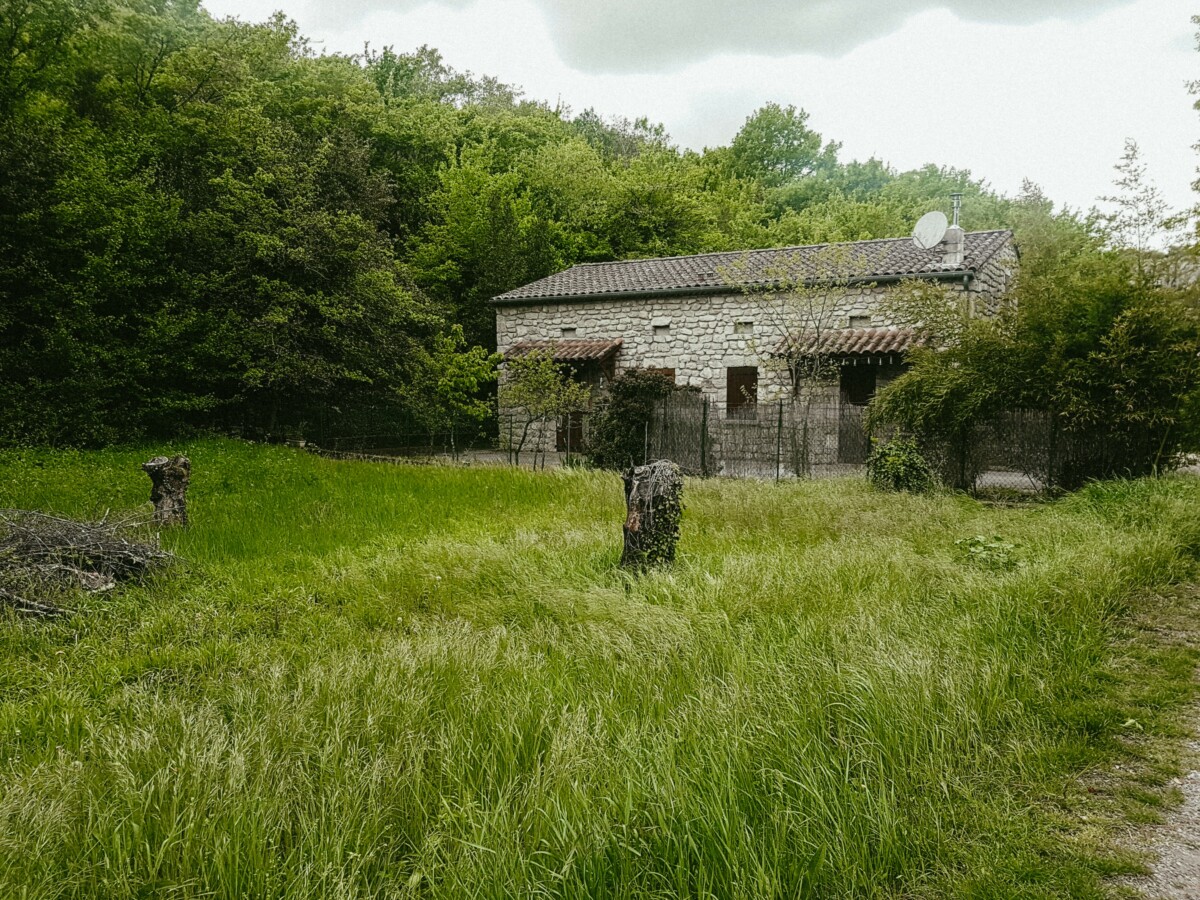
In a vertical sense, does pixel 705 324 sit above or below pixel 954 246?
→ below

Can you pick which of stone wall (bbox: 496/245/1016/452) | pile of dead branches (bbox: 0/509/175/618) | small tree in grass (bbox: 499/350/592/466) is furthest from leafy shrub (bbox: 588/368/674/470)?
pile of dead branches (bbox: 0/509/175/618)

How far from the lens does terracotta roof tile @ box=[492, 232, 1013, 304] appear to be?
16.2 m

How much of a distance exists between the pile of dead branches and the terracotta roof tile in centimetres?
1400

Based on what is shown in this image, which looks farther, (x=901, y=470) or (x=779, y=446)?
(x=779, y=446)

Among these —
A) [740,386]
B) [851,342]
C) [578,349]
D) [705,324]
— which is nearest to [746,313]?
[705,324]

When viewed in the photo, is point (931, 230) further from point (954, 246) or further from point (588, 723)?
point (588, 723)

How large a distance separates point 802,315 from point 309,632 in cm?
1394

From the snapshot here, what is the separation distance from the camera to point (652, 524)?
559 cm

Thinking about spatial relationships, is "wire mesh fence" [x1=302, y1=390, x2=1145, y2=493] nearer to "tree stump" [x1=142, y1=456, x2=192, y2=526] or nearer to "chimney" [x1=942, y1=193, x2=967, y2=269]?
"chimney" [x1=942, y1=193, x2=967, y2=269]

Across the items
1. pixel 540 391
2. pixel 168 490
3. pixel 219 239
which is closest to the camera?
pixel 168 490

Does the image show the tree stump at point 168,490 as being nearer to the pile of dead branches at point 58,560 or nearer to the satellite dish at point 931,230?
the pile of dead branches at point 58,560

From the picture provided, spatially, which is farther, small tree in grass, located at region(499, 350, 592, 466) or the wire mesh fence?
small tree in grass, located at region(499, 350, 592, 466)

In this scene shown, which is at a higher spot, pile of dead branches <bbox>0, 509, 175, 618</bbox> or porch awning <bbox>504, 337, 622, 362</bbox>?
porch awning <bbox>504, 337, 622, 362</bbox>

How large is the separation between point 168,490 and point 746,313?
45.6ft
